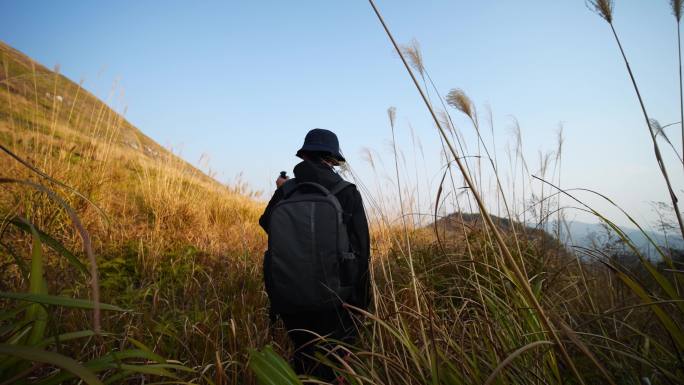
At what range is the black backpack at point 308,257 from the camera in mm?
1650

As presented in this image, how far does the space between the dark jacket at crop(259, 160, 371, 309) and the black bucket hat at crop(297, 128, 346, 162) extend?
13cm

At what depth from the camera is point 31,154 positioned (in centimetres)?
279

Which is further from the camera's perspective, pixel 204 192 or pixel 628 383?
pixel 204 192

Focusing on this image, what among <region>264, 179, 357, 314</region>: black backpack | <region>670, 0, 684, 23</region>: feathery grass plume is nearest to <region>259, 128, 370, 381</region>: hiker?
<region>264, 179, 357, 314</region>: black backpack

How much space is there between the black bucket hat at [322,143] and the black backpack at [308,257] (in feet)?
1.40

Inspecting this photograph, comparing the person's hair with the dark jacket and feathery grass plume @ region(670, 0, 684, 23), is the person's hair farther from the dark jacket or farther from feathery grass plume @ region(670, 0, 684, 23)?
feathery grass plume @ region(670, 0, 684, 23)

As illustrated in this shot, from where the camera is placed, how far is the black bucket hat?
6.77ft

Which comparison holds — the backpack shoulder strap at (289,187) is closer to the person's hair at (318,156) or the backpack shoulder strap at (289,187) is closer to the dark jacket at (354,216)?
the dark jacket at (354,216)

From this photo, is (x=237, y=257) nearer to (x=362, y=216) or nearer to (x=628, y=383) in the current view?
(x=362, y=216)

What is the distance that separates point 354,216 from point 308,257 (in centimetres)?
42

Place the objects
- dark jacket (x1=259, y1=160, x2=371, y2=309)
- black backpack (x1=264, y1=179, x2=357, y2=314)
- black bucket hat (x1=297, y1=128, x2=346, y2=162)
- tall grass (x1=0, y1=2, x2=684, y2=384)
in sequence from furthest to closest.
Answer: black bucket hat (x1=297, y1=128, x2=346, y2=162), dark jacket (x1=259, y1=160, x2=371, y2=309), black backpack (x1=264, y1=179, x2=357, y2=314), tall grass (x1=0, y1=2, x2=684, y2=384)

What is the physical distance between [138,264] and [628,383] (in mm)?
3119

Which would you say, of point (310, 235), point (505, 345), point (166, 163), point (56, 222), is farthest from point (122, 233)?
point (505, 345)

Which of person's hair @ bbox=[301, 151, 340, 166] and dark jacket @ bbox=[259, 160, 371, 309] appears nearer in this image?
dark jacket @ bbox=[259, 160, 371, 309]
